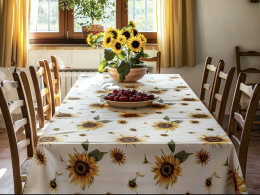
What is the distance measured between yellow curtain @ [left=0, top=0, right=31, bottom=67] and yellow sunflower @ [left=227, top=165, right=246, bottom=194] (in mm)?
2868

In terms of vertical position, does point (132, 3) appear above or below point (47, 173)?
above

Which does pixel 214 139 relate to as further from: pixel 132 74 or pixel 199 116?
pixel 132 74

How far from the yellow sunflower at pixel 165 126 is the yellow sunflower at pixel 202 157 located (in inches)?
7.9

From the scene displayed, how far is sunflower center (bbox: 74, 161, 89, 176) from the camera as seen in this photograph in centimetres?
111

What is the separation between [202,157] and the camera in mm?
1119

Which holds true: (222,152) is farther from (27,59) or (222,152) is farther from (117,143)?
(27,59)

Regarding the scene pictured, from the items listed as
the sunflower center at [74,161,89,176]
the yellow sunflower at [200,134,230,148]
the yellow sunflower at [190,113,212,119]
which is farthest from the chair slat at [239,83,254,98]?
the sunflower center at [74,161,89,176]

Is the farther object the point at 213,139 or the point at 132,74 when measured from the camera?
the point at 132,74

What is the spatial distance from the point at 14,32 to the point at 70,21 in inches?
25.5

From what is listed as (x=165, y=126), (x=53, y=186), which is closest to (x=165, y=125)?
(x=165, y=126)

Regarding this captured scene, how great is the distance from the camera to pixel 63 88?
3.67 metres

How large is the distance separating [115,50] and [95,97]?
38 cm

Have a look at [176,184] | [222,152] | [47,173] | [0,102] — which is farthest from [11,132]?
[222,152]

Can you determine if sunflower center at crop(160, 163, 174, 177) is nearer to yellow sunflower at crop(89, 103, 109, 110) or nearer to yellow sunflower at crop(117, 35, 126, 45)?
yellow sunflower at crop(89, 103, 109, 110)
